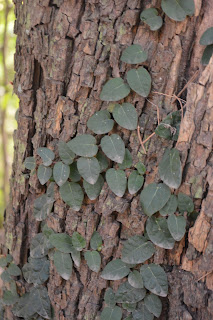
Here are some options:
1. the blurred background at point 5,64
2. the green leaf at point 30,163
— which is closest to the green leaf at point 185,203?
the green leaf at point 30,163

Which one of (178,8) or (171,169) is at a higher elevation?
(178,8)

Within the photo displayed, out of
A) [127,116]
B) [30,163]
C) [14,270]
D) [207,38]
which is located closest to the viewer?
[207,38]

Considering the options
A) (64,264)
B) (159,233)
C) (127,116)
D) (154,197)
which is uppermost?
(127,116)

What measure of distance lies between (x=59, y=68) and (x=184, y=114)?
482mm

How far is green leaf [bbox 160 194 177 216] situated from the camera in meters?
1.16

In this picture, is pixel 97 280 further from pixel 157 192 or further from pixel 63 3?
pixel 63 3

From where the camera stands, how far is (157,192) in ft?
3.80

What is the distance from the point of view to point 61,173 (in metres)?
1.25

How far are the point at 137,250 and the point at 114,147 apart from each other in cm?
38

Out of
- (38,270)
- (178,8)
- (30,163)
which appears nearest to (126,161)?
(30,163)

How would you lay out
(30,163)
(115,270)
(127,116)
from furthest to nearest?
(30,163) → (115,270) → (127,116)

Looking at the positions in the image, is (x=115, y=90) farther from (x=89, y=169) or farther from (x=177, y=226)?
(x=177, y=226)

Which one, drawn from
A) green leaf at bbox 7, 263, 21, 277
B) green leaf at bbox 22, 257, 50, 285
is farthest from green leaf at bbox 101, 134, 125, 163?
green leaf at bbox 7, 263, 21, 277

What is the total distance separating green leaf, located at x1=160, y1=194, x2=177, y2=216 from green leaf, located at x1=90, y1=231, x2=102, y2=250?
27cm
